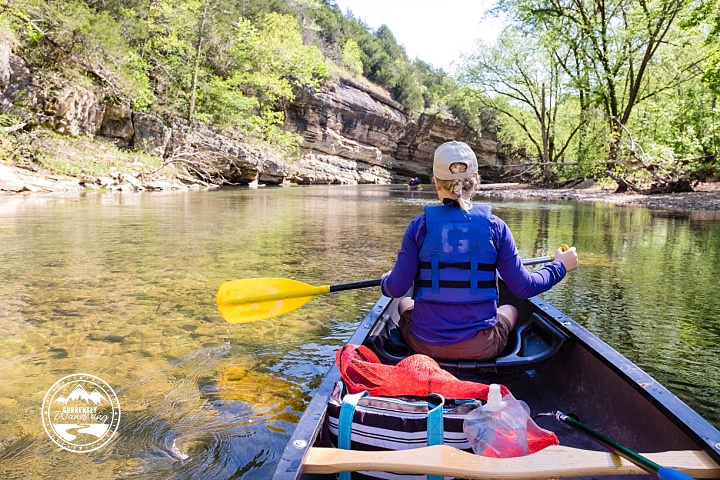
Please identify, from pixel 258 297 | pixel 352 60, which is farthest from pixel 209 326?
pixel 352 60

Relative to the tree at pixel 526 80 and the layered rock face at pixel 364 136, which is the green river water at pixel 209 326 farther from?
the layered rock face at pixel 364 136

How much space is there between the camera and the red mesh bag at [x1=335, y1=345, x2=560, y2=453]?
1612mm

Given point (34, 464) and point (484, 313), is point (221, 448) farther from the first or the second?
point (484, 313)

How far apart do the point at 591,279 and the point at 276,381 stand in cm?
386

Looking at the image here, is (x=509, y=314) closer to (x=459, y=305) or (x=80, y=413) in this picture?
(x=459, y=305)

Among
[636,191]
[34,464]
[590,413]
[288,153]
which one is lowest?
[34,464]

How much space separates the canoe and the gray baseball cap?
0.91 metres

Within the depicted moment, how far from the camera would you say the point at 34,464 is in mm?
2014

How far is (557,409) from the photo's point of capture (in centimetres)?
238

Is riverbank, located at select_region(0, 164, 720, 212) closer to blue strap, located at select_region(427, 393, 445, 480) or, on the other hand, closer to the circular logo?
blue strap, located at select_region(427, 393, 445, 480)

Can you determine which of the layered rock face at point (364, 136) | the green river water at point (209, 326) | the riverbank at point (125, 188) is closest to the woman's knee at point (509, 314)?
the green river water at point (209, 326)

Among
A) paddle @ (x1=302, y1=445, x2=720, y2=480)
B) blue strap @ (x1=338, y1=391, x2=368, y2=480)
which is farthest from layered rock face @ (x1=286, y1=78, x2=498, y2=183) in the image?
paddle @ (x1=302, y1=445, x2=720, y2=480)

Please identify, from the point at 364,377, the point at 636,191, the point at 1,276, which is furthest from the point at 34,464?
the point at 636,191

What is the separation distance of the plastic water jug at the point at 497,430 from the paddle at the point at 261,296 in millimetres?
1630
